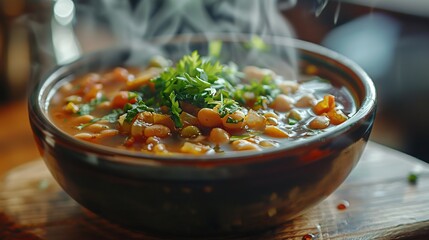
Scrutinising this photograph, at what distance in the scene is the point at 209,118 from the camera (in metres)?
1.59

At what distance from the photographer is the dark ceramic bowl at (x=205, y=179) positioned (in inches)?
52.6

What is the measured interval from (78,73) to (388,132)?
2073 millimetres

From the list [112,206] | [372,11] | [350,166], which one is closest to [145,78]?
[112,206]

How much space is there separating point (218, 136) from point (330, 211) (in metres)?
0.46

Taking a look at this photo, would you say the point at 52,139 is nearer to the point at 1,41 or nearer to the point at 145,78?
the point at 145,78

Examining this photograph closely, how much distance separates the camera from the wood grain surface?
1638 mm

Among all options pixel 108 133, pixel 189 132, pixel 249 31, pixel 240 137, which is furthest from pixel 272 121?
pixel 249 31

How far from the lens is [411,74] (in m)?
3.39

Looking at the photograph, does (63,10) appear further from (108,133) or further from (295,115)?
(295,115)

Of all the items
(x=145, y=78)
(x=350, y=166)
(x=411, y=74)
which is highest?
(x=411, y=74)

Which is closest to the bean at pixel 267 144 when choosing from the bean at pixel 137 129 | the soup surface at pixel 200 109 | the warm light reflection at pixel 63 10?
the soup surface at pixel 200 109

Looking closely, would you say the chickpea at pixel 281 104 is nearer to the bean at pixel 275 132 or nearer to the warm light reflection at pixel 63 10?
the bean at pixel 275 132

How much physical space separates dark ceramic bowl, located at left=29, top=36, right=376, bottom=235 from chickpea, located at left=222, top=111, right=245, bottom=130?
225 mm

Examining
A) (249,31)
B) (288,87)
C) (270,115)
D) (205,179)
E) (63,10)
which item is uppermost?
(63,10)
